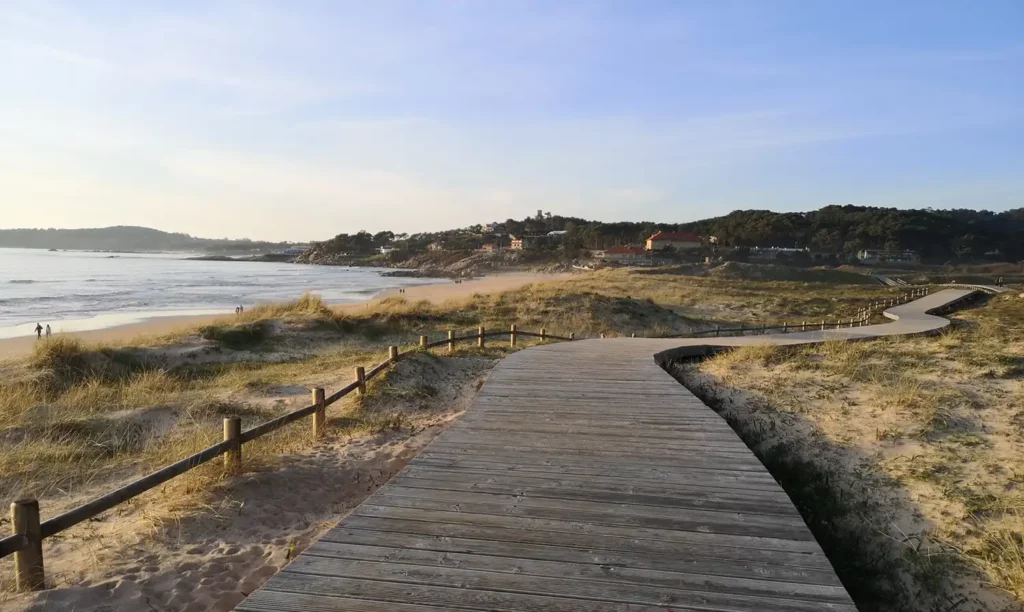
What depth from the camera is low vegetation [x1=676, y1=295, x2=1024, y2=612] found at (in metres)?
3.97

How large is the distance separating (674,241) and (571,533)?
368 ft

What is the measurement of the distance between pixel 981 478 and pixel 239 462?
7098 millimetres

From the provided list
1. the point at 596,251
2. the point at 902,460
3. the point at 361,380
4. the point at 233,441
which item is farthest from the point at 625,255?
the point at 233,441

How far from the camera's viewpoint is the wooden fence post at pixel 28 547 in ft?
12.1

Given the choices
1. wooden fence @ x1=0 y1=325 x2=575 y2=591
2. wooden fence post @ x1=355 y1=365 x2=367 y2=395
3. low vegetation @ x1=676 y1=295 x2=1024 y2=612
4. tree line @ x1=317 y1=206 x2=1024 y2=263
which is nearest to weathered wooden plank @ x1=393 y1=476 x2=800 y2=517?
low vegetation @ x1=676 y1=295 x2=1024 y2=612

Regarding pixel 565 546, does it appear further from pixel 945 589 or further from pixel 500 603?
pixel 945 589

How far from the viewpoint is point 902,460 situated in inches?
225

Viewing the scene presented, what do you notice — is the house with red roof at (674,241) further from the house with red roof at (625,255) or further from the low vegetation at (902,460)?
the low vegetation at (902,460)

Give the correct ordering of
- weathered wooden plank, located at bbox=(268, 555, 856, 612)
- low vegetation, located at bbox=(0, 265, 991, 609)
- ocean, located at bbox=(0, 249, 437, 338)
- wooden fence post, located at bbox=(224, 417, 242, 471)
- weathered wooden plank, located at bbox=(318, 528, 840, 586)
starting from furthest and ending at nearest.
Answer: ocean, located at bbox=(0, 249, 437, 338) → low vegetation, located at bbox=(0, 265, 991, 609) → wooden fence post, located at bbox=(224, 417, 242, 471) → weathered wooden plank, located at bbox=(318, 528, 840, 586) → weathered wooden plank, located at bbox=(268, 555, 856, 612)

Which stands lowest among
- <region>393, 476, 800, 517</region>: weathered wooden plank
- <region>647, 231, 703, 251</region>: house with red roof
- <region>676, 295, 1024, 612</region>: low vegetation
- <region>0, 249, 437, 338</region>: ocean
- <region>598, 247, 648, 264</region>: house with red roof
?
<region>0, 249, 437, 338</region>: ocean

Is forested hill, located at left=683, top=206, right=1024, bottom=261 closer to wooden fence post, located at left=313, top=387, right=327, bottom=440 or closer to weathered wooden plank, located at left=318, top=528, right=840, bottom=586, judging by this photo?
wooden fence post, located at left=313, top=387, right=327, bottom=440

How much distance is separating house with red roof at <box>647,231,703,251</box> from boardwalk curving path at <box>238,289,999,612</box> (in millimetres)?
103399

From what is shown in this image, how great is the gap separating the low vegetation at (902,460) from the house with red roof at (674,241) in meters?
98.5

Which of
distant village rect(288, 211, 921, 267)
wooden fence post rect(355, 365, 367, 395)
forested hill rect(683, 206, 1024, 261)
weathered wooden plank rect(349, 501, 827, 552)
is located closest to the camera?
weathered wooden plank rect(349, 501, 827, 552)
